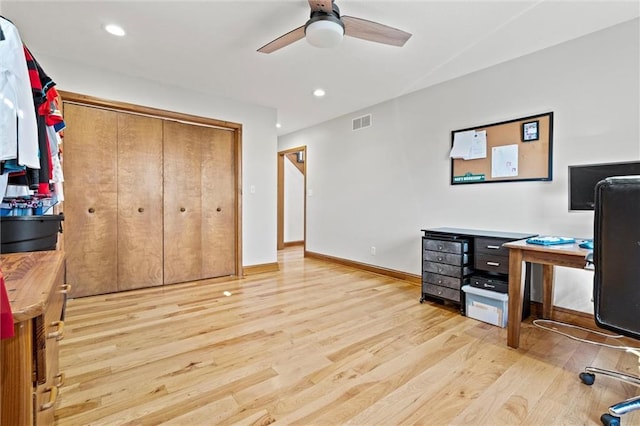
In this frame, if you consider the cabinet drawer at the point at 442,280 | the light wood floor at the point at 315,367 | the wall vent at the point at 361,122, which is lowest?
the light wood floor at the point at 315,367

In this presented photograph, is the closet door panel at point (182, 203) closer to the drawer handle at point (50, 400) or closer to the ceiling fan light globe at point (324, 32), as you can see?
the ceiling fan light globe at point (324, 32)

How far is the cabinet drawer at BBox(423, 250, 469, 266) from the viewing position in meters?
2.88

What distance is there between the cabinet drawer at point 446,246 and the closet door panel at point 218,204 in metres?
2.56

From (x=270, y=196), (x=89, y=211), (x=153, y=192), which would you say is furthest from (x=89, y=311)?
(x=270, y=196)

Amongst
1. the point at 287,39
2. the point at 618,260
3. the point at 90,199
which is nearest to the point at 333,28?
the point at 287,39

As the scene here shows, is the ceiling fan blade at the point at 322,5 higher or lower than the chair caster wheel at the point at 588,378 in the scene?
higher

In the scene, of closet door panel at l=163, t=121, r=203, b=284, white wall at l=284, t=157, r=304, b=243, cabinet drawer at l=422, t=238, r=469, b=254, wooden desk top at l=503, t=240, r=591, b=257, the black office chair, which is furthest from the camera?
white wall at l=284, t=157, r=304, b=243

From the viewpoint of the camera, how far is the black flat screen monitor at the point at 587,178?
2113 millimetres

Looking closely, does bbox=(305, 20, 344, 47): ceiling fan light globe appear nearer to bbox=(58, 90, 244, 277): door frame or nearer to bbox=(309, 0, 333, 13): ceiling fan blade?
bbox=(309, 0, 333, 13): ceiling fan blade

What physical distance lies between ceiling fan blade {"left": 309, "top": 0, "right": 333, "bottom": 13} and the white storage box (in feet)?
8.38

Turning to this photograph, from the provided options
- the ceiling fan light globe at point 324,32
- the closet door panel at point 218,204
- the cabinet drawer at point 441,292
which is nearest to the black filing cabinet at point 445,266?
the cabinet drawer at point 441,292

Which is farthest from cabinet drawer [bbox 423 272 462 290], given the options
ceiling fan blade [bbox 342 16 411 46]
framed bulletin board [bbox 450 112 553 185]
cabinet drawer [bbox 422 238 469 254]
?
ceiling fan blade [bbox 342 16 411 46]

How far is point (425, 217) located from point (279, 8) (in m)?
2.73

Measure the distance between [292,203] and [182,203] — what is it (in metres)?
3.54
